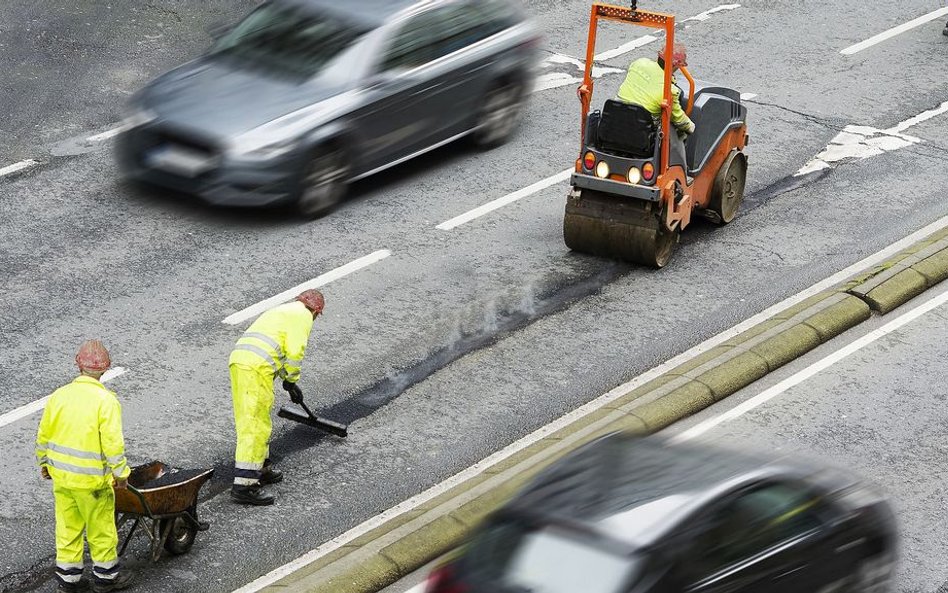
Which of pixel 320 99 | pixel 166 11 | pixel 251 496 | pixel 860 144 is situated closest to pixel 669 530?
pixel 251 496

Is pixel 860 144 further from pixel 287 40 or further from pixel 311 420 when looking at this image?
pixel 311 420

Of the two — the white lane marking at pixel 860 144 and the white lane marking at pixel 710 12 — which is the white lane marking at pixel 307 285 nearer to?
the white lane marking at pixel 860 144

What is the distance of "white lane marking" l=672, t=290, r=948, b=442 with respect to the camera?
11000mm

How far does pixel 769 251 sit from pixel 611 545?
24.1 ft

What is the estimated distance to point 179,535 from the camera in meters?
9.33

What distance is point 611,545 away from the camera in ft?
23.4

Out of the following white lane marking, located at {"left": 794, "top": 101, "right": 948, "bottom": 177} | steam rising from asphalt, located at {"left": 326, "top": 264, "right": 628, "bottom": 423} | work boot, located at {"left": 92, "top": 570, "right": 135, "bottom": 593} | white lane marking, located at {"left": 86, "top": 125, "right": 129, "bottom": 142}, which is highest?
white lane marking, located at {"left": 86, "top": 125, "right": 129, "bottom": 142}

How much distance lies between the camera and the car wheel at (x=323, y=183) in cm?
1410

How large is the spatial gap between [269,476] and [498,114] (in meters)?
6.78

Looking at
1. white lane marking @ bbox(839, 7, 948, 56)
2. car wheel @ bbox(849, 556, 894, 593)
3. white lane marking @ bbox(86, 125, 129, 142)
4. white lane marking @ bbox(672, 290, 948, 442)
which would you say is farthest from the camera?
white lane marking @ bbox(839, 7, 948, 56)

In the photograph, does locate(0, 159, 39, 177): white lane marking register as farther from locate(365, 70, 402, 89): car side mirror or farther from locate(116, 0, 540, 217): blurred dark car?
locate(365, 70, 402, 89): car side mirror

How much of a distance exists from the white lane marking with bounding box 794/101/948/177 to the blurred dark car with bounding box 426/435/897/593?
8059mm

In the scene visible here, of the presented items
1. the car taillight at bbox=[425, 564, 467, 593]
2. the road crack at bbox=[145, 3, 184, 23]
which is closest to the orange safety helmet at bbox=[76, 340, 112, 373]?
the car taillight at bbox=[425, 564, 467, 593]

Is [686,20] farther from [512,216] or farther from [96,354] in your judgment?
[96,354]
